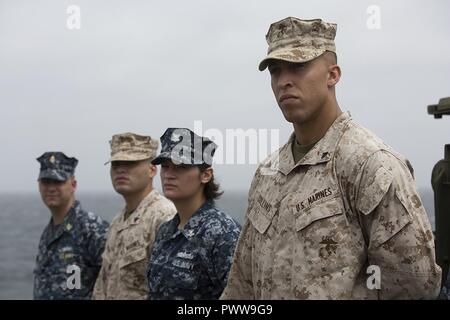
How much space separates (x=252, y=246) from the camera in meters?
2.83

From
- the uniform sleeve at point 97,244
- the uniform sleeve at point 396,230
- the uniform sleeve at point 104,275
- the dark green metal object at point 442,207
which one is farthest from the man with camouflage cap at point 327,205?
the uniform sleeve at point 97,244

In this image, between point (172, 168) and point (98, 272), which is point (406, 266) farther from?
point (98, 272)

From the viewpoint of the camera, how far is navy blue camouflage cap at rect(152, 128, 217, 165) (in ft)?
13.2

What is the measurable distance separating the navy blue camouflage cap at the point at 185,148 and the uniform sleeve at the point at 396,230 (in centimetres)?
175

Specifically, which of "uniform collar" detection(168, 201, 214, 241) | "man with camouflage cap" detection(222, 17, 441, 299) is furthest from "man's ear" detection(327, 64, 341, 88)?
"uniform collar" detection(168, 201, 214, 241)

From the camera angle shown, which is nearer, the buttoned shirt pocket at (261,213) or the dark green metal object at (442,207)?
the buttoned shirt pocket at (261,213)

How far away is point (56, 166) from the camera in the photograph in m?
5.89

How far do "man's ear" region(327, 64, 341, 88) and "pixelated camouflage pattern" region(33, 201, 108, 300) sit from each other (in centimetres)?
331

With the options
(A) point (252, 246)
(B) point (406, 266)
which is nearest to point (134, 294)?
(A) point (252, 246)

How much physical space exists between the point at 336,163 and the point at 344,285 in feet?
1.52

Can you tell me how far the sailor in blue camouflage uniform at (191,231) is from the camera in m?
3.69

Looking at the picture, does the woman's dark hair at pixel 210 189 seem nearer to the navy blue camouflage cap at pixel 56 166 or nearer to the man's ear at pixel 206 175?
the man's ear at pixel 206 175

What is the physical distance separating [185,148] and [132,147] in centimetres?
139
